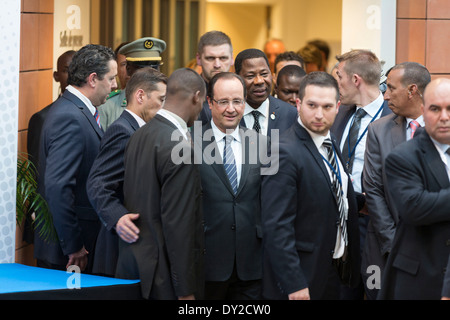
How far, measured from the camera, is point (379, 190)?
4918mm

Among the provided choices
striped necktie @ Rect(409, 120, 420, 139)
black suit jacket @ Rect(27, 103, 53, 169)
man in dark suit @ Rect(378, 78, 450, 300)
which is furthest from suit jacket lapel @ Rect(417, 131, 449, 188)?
black suit jacket @ Rect(27, 103, 53, 169)

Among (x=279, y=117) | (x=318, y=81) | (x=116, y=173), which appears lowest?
(x=116, y=173)

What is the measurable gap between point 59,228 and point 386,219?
2024mm

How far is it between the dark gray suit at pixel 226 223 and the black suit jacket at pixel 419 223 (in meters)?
0.88

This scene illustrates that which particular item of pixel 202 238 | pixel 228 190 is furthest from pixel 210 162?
pixel 202 238

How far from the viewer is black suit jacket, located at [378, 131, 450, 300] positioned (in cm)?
383

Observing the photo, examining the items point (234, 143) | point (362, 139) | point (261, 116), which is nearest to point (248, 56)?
point (261, 116)

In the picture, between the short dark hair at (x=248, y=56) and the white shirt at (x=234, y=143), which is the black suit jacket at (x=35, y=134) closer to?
the short dark hair at (x=248, y=56)

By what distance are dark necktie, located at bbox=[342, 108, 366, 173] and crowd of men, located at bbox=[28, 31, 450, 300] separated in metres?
0.02

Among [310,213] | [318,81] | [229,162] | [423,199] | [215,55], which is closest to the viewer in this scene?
[423,199]

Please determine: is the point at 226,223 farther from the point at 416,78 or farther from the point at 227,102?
the point at 416,78

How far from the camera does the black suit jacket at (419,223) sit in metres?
3.83

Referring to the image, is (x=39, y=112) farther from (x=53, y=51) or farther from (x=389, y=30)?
(x=389, y=30)

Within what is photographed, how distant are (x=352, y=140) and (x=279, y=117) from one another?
0.54m
